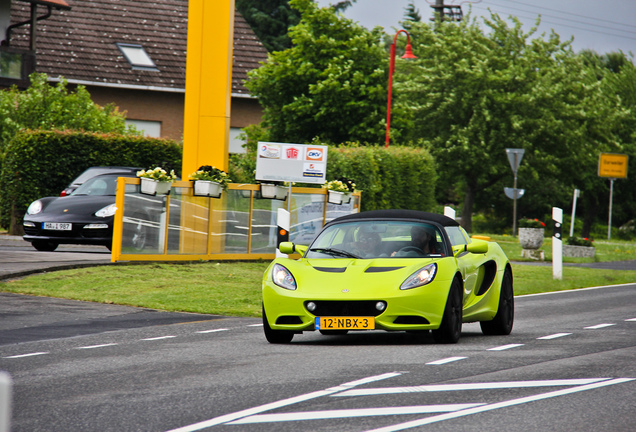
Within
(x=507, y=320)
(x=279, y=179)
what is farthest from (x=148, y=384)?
(x=279, y=179)

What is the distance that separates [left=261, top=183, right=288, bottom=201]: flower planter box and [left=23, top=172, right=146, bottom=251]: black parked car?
3.12 meters

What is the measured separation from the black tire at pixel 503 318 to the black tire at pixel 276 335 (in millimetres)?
2380

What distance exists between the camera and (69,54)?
3856cm

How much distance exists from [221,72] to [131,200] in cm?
406

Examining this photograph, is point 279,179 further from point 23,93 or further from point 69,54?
point 69,54

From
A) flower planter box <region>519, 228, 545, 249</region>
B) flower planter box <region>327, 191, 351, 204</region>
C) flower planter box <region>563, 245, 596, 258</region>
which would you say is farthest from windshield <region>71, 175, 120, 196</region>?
flower planter box <region>563, 245, 596, 258</region>

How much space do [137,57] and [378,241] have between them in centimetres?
3134

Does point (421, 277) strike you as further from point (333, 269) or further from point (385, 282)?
point (333, 269)

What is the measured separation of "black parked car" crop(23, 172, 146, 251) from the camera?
1906 cm

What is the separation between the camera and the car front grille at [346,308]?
30.2 ft

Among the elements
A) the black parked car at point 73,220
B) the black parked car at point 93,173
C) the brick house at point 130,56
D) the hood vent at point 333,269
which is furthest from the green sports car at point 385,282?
the brick house at point 130,56

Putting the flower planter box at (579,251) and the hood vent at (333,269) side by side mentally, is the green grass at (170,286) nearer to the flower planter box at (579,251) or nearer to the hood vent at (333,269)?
the hood vent at (333,269)

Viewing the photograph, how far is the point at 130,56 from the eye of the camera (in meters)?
39.7

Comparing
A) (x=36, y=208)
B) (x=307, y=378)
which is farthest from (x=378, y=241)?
(x=36, y=208)
